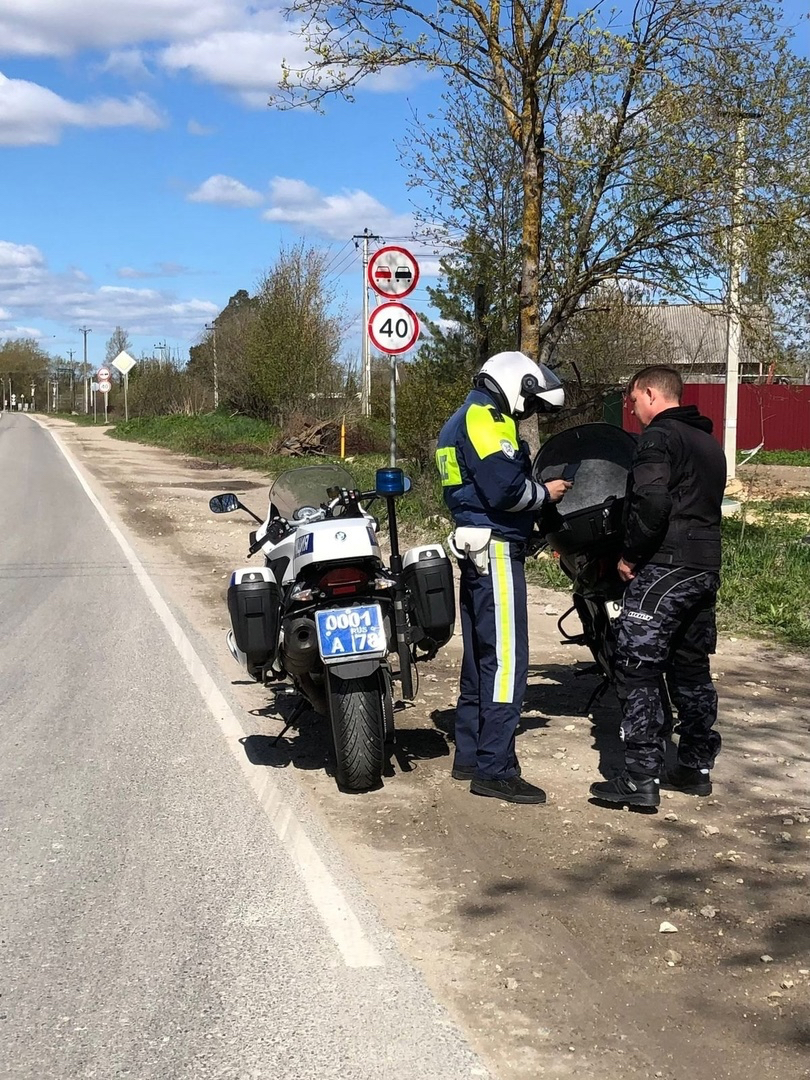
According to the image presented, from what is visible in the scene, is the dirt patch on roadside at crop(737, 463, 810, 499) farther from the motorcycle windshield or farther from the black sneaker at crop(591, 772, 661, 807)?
the black sneaker at crop(591, 772, 661, 807)

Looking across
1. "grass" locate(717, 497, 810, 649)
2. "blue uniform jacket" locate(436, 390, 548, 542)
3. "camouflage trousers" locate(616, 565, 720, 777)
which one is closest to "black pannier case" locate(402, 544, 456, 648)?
"blue uniform jacket" locate(436, 390, 548, 542)

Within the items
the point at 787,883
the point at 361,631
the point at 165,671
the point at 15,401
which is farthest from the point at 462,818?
the point at 15,401

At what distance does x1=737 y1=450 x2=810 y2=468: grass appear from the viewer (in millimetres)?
32062

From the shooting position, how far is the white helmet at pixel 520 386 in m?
5.21

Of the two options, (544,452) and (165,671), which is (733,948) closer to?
(544,452)

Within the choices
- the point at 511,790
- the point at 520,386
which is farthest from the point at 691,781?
the point at 520,386

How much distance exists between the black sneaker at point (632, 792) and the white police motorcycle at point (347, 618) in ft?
3.36

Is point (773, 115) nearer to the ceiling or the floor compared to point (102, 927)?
nearer to the ceiling

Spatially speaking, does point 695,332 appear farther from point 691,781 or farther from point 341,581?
point 341,581

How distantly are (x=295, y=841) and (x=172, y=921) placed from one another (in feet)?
2.68

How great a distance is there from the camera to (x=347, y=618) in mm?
5109

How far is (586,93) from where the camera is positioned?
1237 centimetres

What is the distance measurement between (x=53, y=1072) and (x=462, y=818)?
89.6 inches

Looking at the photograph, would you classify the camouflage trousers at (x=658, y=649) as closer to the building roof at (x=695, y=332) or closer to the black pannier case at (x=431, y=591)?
the black pannier case at (x=431, y=591)
